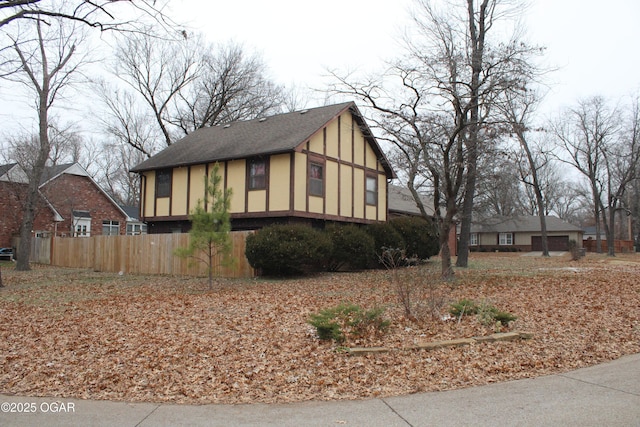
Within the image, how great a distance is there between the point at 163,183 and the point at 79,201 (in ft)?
44.1

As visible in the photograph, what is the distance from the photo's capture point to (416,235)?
2198 cm

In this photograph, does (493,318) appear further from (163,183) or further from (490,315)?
(163,183)

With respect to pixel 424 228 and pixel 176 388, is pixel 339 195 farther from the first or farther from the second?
pixel 176 388

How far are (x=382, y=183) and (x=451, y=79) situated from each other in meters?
9.74

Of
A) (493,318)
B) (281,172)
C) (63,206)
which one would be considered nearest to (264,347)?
(493,318)

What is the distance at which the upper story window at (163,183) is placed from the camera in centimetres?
2200

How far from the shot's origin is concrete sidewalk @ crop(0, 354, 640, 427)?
14.0ft

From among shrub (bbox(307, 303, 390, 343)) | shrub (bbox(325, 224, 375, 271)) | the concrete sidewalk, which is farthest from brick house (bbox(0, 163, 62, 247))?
shrub (bbox(307, 303, 390, 343))

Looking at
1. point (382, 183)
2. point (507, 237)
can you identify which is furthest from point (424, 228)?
point (507, 237)

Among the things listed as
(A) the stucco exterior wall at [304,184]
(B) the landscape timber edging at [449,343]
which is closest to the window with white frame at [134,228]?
(A) the stucco exterior wall at [304,184]

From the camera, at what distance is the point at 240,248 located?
17.4 m

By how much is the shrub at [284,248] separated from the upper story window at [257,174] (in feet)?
10.3

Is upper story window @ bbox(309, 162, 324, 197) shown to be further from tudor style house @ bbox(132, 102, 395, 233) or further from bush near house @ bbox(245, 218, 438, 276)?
bush near house @ bbox(245, 218, 438, 276)

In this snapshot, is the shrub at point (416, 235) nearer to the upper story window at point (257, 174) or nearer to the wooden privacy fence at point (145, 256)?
the upper story window at point (257, 174)
